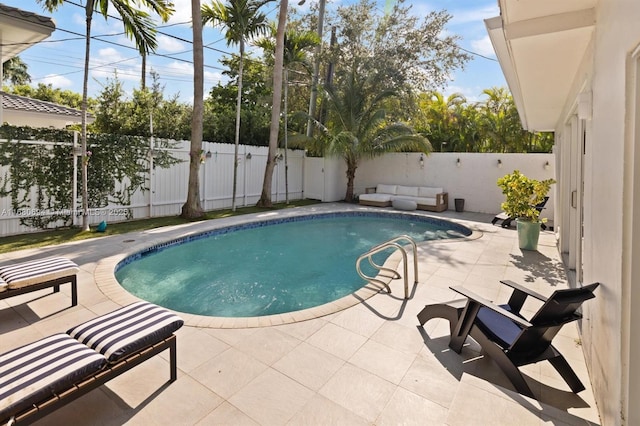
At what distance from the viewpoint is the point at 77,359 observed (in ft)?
8.13

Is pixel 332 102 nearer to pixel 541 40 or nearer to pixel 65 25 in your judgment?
pixel 65 25

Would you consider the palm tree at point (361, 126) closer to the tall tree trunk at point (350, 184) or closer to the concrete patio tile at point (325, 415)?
the tall tree trunk at point (350, 184)

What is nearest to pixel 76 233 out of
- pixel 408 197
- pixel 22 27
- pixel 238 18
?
pixel 22 27

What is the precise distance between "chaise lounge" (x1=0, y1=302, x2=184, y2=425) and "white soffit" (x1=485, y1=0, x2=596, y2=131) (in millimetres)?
4196

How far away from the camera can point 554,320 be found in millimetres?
2807

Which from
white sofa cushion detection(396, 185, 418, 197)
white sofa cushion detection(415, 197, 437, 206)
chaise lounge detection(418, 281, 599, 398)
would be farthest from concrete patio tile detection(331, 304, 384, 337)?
white sofa cushion detection(396, 185, 418, 197)

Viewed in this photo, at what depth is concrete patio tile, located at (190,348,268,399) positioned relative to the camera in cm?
293

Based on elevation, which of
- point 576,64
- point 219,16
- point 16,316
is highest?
point 219,16

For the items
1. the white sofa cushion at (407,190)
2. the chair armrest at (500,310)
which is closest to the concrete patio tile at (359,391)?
the chair armrest at (500,310)

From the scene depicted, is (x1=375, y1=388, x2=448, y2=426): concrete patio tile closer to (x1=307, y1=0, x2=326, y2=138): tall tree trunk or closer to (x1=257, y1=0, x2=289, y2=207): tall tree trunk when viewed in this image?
(x1=257, y1=0, x2=289, y2=207): tall tree trunk

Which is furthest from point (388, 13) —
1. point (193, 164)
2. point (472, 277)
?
point (472, 277)

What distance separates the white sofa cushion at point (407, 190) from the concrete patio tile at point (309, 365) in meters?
12.6

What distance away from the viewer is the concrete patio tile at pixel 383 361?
3.17 meters

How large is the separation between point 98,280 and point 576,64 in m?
7.72
